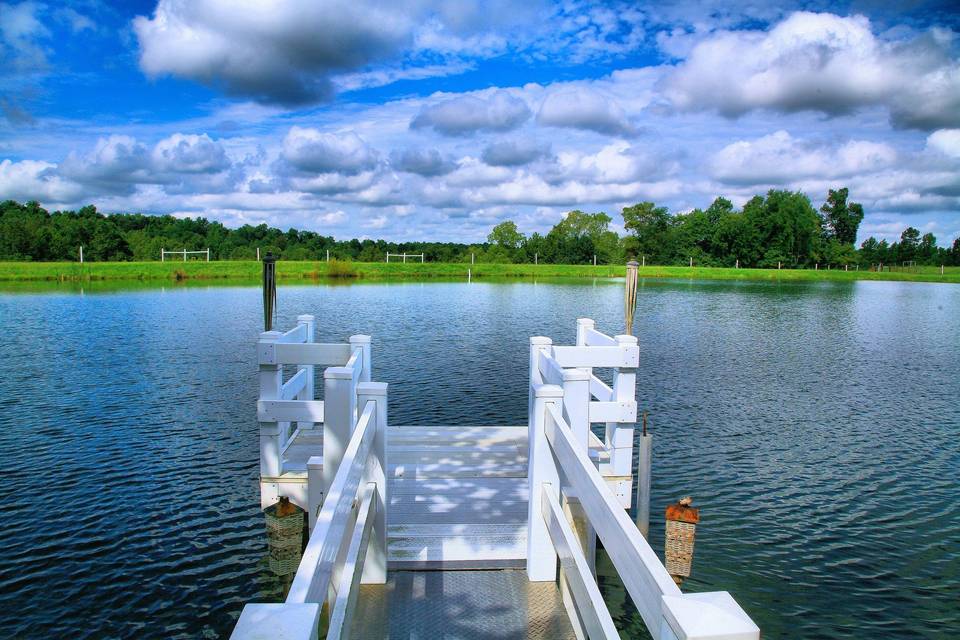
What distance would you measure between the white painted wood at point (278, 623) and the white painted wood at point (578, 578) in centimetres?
152

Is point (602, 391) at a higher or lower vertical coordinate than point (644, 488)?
higher

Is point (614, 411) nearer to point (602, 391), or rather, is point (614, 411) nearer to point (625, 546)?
point (602, 391)

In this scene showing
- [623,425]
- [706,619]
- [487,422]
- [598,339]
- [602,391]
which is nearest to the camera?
[706,619]

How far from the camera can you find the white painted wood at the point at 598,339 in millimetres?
7579

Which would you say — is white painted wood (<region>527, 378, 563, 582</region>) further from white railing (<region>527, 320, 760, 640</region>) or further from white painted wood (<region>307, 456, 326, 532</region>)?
white painted wood (<region>307, 456, 326, 532</region>)

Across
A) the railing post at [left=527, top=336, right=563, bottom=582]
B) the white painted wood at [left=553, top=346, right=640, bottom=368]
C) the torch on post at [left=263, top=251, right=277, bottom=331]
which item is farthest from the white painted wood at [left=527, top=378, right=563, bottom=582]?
the torch on post at [left=263, top=251, right=277, bottom=331]

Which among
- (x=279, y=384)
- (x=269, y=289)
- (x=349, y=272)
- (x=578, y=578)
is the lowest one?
(x=578, y=578)

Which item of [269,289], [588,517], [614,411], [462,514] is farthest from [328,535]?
[269,289]

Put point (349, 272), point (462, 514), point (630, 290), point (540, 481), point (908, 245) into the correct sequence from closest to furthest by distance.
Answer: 1. point (540, 481)
2. point (462, 514)
3. point (630, 290)
4. point (349, 272)
5. point (908, 245)

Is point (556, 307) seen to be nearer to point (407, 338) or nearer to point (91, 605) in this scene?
point (407, 338)

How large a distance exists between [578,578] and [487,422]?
9.19 metres

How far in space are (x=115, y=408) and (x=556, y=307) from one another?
26390 millimetres

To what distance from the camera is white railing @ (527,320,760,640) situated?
1.62m

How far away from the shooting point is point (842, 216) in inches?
4065
